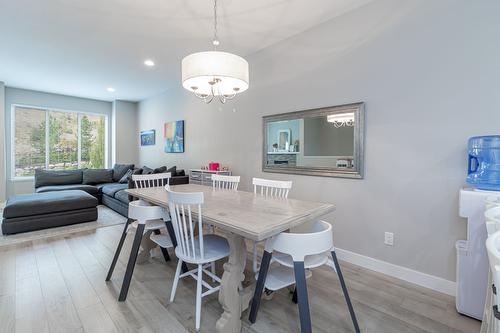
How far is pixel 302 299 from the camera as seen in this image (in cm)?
132

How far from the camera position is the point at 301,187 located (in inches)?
122

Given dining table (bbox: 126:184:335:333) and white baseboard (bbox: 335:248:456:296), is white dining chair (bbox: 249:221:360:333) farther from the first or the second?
white baseboard (bbox: 335:248:456:296)

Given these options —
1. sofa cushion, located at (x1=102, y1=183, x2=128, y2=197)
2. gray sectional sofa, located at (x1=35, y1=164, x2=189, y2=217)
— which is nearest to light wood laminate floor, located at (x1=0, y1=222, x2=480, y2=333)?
gray sectional sofa, located at (x1=35, y1=164, x2=189, y2=217)

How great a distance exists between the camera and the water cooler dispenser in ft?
5.51

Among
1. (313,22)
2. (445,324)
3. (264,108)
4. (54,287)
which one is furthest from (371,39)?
(54,287)

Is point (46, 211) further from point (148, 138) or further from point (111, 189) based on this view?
→ point (148, 138)

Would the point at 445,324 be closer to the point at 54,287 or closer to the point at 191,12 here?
the point at 54,287

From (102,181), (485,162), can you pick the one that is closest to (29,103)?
(102,181)

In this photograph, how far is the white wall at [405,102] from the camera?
1.95 m

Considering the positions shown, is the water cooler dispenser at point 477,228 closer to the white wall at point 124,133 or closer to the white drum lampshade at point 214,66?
the white drum lampshade at point 214,66

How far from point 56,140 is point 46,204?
372 centimetres

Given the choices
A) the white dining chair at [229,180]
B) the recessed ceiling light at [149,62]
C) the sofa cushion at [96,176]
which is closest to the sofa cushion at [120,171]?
the sofa cushion at [96,176]

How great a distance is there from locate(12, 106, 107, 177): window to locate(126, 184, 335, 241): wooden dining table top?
585 cm

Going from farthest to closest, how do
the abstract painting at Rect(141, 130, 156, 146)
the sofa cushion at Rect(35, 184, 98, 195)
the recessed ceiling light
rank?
the abstract painting at Rect(141, 130, 156, 146) → the sofa cushion at Rect(35, 184, 98, 195) → the recessed ceiling light
